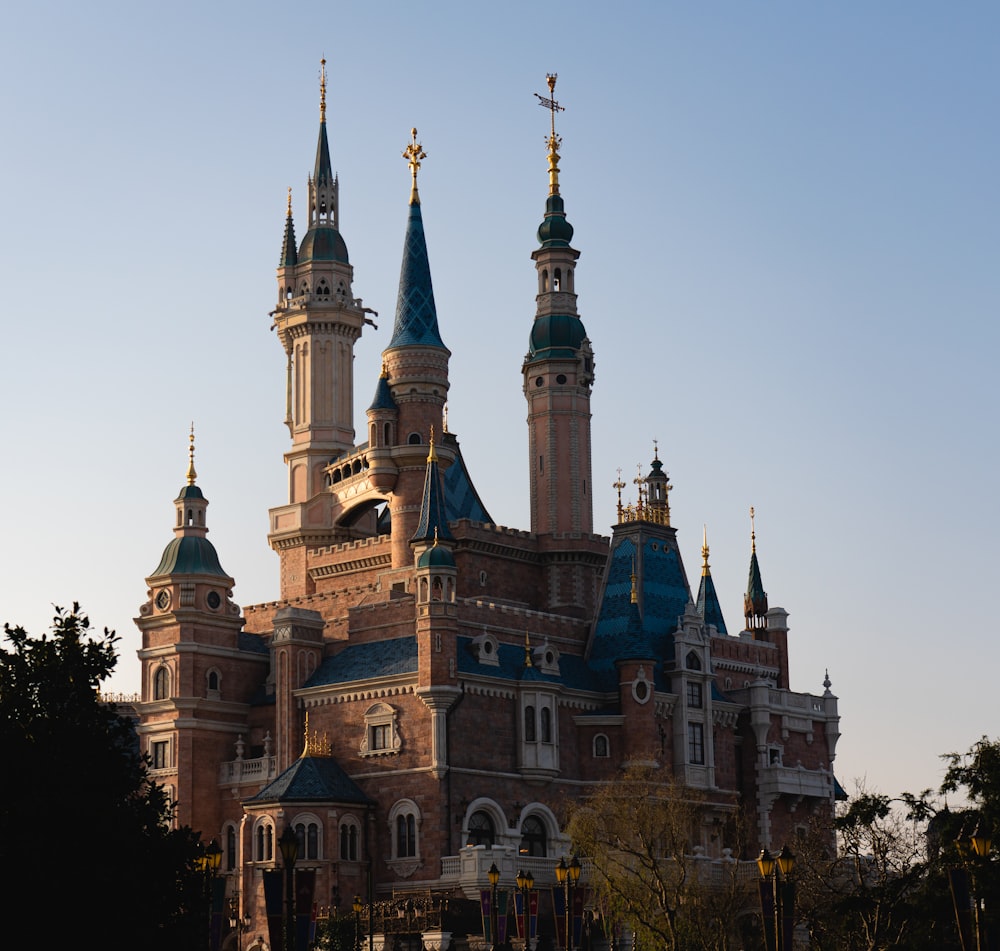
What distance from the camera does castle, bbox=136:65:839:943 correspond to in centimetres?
7444

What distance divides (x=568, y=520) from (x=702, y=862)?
1743 cm

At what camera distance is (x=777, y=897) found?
43.4 m

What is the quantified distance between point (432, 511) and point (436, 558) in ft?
9.63

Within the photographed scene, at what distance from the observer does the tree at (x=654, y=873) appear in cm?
6212

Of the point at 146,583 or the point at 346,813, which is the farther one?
the point at 146,583

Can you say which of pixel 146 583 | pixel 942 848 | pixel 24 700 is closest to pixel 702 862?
pixel 942 848

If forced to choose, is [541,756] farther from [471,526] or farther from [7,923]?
[7,923]

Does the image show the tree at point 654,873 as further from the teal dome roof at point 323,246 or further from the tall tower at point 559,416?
the teal dome roof at point 323,246

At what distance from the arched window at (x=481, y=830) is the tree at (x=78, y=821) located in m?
27.9

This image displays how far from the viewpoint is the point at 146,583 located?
272ft

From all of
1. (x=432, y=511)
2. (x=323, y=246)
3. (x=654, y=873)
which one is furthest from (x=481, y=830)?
(x=323, y=246)

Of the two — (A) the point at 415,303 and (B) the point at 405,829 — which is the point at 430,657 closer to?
(B) the point at 405,829

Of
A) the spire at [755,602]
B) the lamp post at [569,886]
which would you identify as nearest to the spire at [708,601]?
the spire at [755,602]

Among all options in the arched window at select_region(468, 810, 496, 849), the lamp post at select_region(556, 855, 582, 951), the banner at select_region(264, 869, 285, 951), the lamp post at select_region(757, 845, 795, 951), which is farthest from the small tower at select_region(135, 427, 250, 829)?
the lamp post at select_region(757, 845, 795, 951)
